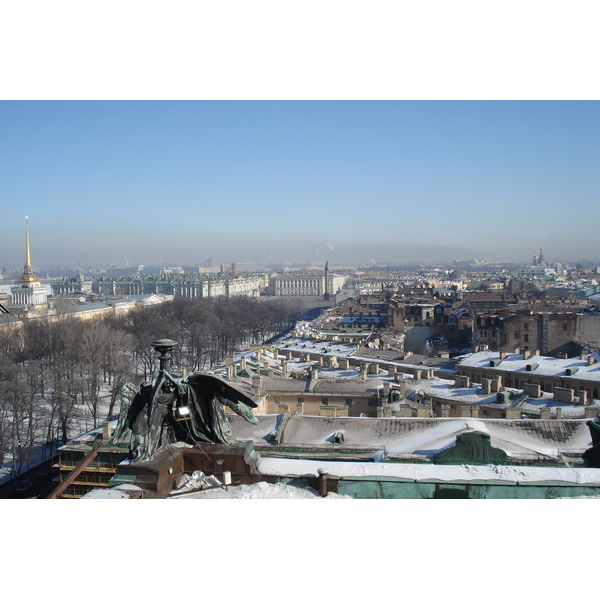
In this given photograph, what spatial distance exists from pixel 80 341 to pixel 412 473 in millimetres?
25694

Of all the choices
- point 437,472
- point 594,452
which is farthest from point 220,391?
point 594,452

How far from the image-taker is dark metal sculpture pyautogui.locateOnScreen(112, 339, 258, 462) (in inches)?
210

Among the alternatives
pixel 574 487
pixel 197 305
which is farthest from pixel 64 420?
pixel 197 305

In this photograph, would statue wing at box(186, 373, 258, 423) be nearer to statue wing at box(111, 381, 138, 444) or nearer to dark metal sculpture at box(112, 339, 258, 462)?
dark metal sculpture at box(112, 339, 258, 462)

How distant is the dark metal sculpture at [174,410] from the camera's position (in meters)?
5.34

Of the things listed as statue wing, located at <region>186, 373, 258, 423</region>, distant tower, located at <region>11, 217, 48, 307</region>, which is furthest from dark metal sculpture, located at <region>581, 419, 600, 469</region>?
distant tower, located at <region>11, 217, 48, 307</region>

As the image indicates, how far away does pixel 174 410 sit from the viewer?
5.60 m

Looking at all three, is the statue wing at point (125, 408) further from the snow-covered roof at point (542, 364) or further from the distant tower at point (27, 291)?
the distant tower at point (27, 291)

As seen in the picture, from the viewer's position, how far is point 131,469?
5.27 m

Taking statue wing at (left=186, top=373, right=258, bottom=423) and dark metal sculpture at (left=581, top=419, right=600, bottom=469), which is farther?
dark metal sculpture at (left=581, top=419, right=600, bottom=469)

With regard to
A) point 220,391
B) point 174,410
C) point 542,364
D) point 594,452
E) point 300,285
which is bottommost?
point 542,364

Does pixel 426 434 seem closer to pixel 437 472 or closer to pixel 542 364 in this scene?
pixel 437 472

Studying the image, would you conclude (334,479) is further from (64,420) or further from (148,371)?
(148,371)

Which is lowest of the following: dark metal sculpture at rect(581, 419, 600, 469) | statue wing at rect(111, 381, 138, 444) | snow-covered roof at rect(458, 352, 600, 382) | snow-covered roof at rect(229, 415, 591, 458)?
snow-covered roof at rect(458, 352, 600, 382)
